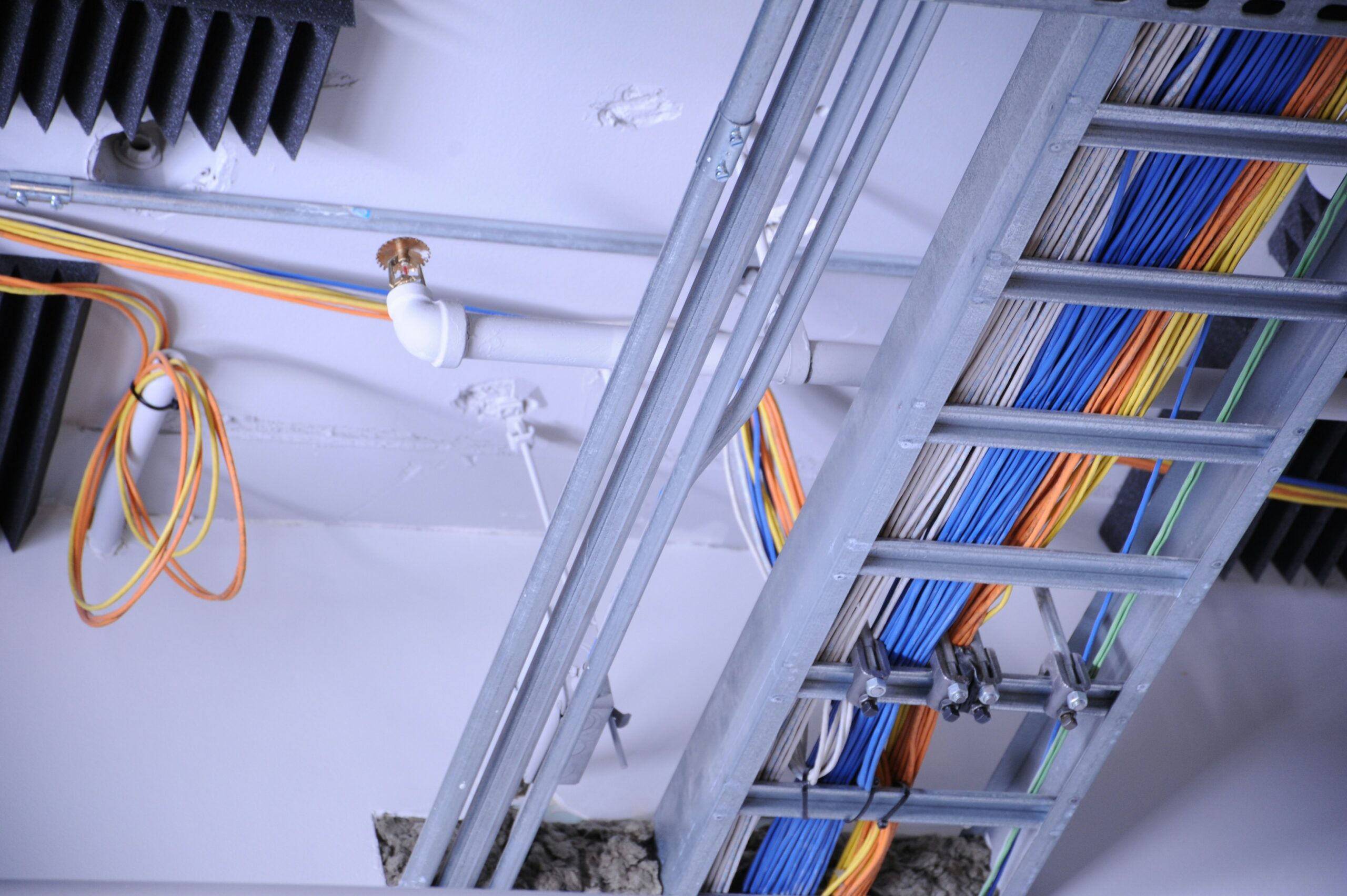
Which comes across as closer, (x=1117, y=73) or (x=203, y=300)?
(x=1117, y=73)

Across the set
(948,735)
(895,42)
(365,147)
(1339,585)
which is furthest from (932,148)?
(1339,585)

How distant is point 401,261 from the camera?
64.0 inches

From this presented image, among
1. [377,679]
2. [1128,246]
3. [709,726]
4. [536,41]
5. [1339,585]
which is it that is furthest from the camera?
[1339,585]

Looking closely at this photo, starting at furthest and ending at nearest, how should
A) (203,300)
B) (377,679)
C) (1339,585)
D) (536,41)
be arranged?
(1339,585), (377,679), (203,300), (536,41)

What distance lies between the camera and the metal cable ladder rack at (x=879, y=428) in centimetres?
115

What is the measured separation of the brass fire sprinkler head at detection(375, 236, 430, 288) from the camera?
5.30 ft

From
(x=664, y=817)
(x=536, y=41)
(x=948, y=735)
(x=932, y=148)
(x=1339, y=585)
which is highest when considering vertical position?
(x=1339, y=585)

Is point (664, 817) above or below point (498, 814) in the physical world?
above

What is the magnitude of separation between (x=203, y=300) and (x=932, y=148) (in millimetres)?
1190

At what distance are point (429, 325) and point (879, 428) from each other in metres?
0.62

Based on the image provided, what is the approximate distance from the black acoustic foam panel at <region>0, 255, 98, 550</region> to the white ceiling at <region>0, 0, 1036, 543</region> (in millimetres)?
58

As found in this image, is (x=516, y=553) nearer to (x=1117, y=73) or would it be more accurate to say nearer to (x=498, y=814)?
(x=498, y=814)

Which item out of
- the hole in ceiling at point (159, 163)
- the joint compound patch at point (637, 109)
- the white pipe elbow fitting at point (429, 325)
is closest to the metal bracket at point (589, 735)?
the white pipe elbow fitting at point (429, 325)

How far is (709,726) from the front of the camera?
175 cm
